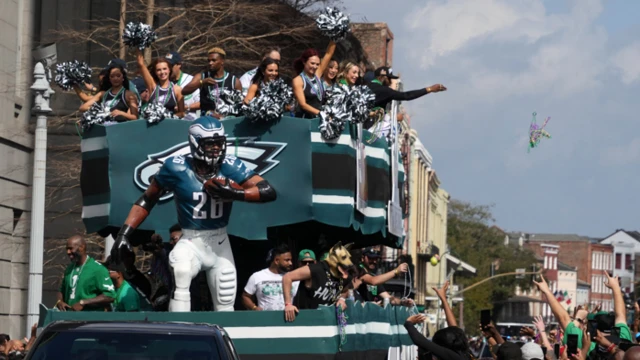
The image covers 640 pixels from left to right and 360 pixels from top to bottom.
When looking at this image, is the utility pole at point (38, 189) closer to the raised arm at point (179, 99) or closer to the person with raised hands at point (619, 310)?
the raised arm at point (179, 99)

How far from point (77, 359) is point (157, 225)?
4.45 metres

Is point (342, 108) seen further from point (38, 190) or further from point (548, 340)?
point (38, 190)

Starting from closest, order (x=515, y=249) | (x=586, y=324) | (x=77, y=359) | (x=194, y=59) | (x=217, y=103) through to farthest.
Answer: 1. (x=77, y=359)
2. (x=586, y=324)
3. (x=217, y=103)
4. (x=194, y=59)
5. (x=515, y=249)

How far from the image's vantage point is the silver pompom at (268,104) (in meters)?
12.5

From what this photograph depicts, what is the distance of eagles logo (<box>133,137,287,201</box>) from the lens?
1252 centimetres

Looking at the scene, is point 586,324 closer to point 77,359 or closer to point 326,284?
point 326,284

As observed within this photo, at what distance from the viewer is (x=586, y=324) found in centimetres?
1238

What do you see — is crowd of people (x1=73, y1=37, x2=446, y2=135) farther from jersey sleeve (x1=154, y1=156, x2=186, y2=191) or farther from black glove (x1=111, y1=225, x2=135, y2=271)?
black glove (x1=111, y1=225, x2=135, y2=271)

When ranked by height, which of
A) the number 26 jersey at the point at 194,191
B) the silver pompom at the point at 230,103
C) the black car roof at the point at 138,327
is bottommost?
the black car roof at the point at 138,327

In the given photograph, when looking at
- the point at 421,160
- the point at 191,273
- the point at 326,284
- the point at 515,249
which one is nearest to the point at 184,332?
the point at 191,273

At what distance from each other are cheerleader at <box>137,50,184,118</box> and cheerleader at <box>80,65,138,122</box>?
206 millimetres

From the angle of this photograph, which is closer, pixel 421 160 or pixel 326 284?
pixel 326 284

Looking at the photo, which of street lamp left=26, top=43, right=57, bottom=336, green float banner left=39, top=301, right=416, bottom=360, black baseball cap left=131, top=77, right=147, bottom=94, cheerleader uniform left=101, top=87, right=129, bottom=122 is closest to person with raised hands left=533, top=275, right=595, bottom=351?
green float banner left=39, top=301, right=416, bottom=360

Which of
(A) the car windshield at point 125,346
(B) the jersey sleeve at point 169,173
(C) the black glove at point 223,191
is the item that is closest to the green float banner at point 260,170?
(B) the jersey sleeve at point 169,173
